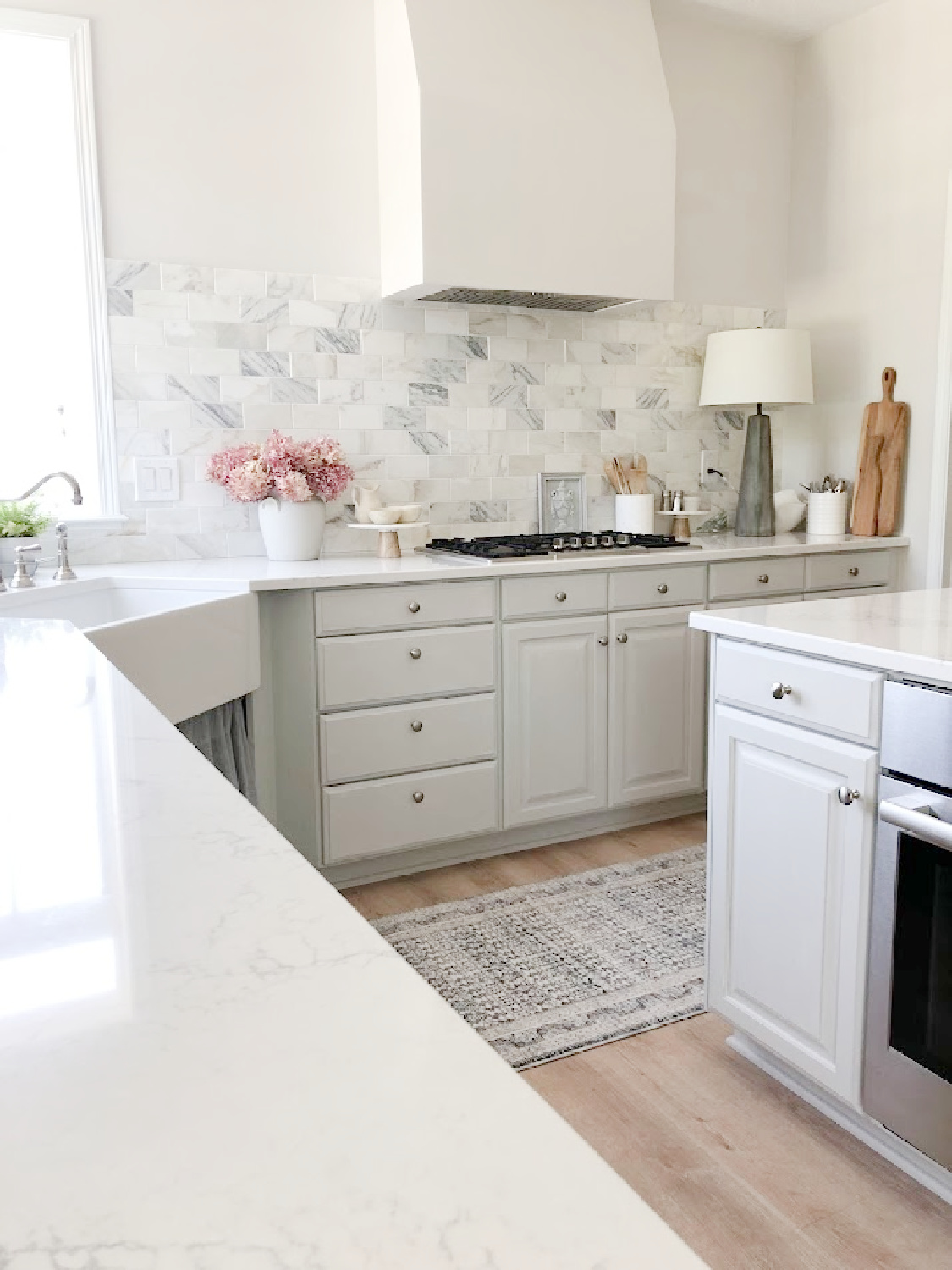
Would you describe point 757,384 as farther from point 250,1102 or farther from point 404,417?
point 250,1102

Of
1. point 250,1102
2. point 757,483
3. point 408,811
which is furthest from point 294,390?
point 250,1102

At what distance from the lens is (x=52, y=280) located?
304 centimetres

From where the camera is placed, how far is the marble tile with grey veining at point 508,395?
11.9 ft

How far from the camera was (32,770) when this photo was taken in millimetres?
915

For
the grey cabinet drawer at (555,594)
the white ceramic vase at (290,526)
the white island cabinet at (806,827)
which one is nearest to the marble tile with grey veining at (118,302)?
the white ceramic vase at (290,526)

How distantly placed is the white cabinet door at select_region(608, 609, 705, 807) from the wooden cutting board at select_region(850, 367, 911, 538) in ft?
3.18

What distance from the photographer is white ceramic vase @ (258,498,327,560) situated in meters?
3.05

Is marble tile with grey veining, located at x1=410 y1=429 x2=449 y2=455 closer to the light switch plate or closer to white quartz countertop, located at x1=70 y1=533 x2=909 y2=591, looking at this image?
white quartz countertop, located at x1=70 y1=533 x2=909 y2=591

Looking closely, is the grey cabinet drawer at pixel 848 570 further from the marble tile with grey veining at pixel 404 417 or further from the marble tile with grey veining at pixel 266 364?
the marble tile with grey veining at pixel 266 364

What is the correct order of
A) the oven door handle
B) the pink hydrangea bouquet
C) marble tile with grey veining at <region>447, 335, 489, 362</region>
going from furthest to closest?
marble tile with grey veining at <region>447, 335, 489, 362</region> < the pink hydrangea bouquet < the oven door handle

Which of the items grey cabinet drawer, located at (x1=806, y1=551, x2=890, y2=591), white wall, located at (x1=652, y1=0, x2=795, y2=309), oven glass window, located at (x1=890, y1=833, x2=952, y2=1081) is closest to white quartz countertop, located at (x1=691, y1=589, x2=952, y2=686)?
oven glass window, located at (x1=890, y1=833, x2=952, y2=1081)

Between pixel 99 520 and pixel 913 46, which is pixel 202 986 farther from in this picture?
pixel 913 46

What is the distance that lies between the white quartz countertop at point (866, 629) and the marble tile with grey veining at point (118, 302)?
1992 mm

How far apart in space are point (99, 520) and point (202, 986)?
278cm
